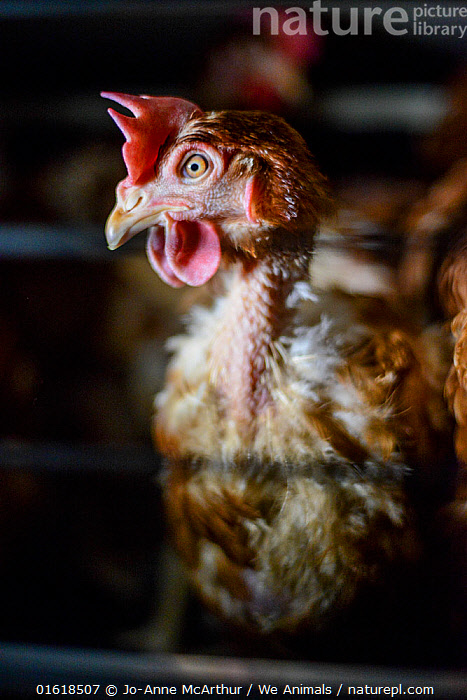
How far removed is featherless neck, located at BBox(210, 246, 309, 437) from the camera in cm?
81

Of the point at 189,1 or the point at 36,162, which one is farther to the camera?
the point at 36,162

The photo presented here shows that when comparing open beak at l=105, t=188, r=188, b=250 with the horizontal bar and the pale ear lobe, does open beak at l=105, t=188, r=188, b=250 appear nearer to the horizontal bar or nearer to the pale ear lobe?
the pale ear lobe

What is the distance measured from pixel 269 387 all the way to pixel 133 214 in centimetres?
34

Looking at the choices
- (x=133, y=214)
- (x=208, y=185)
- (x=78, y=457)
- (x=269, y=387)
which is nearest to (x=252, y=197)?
(x=208, y=185)

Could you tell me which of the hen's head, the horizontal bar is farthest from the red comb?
the horizontal bar

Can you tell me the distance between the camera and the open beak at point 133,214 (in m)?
0.73

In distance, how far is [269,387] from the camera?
836mm

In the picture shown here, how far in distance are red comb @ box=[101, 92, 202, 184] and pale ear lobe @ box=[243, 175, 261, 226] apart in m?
0.13

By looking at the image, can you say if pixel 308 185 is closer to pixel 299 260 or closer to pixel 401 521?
pixel 299 260

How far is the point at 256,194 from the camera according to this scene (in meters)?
0.73

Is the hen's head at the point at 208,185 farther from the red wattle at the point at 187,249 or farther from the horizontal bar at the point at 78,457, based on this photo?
the horizontal bar at the point at 78,457

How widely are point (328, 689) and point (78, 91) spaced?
3.52ft

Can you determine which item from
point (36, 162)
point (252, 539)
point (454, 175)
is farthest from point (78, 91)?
point (252, 539)

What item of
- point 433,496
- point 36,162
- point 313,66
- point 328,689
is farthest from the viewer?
point 36,162
